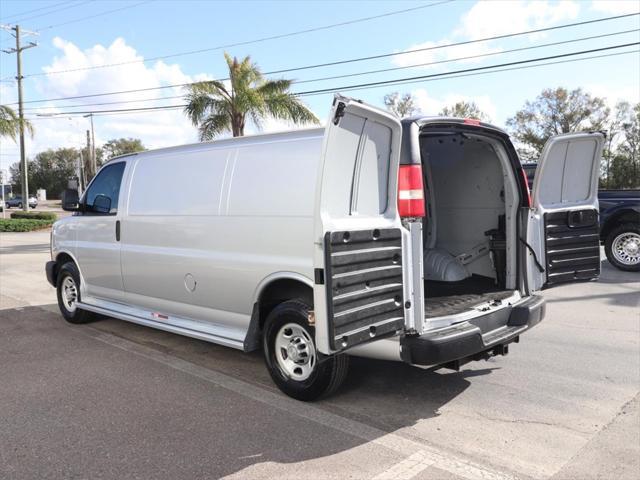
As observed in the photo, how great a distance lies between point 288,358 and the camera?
4273mm

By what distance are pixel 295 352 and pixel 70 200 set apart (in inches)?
157

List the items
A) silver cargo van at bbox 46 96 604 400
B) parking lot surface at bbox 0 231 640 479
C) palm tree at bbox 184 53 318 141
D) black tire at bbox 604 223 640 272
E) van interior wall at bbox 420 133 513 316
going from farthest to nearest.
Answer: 1. palm tree at bbox 184 53 318 141
2. black tire at bbox 604 223 640 272
3. van interior wall at bbox 420 133 513 316
4. silver cargo van at bbox 46 96 604 400
5. parking lot surface at bbox 0 231 640 479

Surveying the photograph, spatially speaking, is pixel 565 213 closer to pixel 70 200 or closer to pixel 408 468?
pixel 408 468

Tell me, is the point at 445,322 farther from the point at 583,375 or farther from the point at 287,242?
the point at 583,375

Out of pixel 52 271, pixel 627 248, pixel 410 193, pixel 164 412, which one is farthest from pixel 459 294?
pixel 627 248

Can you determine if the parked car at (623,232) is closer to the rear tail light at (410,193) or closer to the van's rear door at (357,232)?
the rear tail light at (410,193)

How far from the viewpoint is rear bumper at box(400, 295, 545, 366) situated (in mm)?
3592

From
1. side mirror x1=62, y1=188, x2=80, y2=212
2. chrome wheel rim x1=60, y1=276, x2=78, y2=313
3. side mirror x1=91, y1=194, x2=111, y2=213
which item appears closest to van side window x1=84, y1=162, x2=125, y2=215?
side mirror x1=91, y1=194, x2=111, y2=213

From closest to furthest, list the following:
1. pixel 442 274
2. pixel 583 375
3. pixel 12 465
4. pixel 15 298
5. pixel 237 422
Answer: pixel 12 465 < pixel 237 422 < pixel 583 375 < pixel 442 274 < pixel 15 298

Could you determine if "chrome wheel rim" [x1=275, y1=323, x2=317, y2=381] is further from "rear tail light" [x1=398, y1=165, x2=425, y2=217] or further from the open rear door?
the open rear door

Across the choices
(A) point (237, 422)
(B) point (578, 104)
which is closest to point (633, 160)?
(B) point (578, 104)

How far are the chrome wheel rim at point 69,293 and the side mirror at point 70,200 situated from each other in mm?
961

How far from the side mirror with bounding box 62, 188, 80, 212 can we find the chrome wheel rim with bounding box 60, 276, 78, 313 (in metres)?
0.96

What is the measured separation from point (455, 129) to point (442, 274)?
1779mm
